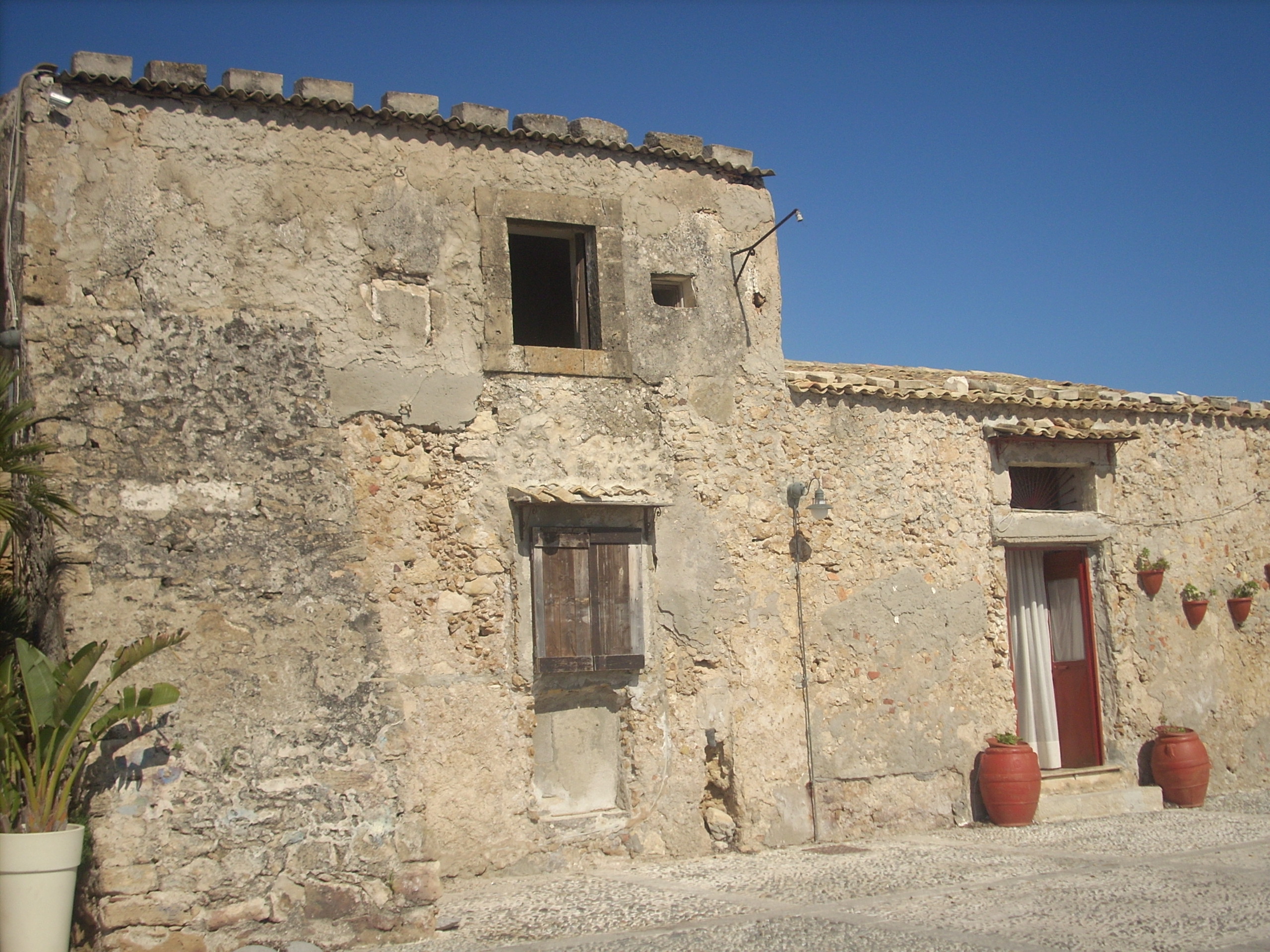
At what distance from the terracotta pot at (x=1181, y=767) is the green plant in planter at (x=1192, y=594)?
4.42 feet

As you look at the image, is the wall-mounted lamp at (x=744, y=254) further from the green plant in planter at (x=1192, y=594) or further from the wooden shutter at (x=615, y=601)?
the green plant in planter at (x=1192, y=594)

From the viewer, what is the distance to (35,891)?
603 centimetres

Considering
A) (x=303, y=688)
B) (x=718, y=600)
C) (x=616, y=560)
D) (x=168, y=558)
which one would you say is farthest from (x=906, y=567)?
(x=168, y=558)

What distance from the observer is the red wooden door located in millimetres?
11531

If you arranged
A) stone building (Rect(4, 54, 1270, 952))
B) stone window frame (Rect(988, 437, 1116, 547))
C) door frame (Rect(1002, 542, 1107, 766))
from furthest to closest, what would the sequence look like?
door frame (Rect(1002, 542, 1107, 766)) < stone window frame (Rect(988, 437, 1116, 547)) < stone building (Rect(4, 54, 1270, 952))

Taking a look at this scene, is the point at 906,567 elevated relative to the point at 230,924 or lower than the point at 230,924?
elevated

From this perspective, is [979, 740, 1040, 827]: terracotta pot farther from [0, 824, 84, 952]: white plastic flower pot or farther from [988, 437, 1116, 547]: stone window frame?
[0, 824, 84, 952]: white plastic flower pot

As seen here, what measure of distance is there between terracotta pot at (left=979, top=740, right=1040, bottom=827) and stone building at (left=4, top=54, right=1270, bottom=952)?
269mm

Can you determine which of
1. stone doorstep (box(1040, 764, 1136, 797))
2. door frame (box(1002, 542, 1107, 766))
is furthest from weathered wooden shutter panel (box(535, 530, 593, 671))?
stone doorstep (box(1040, 764, 1136, 797))

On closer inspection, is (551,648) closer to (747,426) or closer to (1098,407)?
(747,426)

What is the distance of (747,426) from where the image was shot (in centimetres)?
1003

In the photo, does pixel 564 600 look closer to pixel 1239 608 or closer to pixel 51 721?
pixel 51 721

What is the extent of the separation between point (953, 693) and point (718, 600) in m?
2.54

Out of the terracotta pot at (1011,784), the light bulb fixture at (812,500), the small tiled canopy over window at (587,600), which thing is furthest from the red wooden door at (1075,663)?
the small tiled canopy over window at (587,600)
